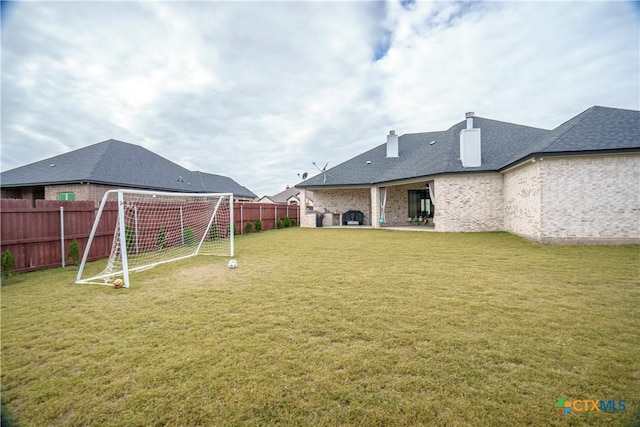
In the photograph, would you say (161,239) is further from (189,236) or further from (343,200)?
(343,200)

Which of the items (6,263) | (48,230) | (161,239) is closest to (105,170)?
(161,239)

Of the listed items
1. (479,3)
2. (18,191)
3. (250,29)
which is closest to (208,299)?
(250,29)

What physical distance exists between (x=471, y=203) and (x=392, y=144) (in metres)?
9.23

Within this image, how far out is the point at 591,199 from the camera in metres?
9.20

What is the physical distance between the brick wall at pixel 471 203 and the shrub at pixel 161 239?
1236cm

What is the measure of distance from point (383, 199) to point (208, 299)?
50.8 feet

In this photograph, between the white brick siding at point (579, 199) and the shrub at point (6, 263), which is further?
the white brick siding at point (579, 199)

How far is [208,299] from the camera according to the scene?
14.0ft

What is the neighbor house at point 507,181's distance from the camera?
29.7 ft

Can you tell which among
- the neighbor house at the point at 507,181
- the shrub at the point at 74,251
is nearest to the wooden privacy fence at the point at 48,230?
the shrub at the point at 74,251

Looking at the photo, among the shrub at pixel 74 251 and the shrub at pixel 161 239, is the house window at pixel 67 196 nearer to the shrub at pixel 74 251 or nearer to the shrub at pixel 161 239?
the shrub at pixel 161 239

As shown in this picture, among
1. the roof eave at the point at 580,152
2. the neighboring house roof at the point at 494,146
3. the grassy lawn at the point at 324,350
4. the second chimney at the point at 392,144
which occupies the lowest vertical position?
the grassy lawn at the point at 324,350

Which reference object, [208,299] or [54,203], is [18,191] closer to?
[54,203]

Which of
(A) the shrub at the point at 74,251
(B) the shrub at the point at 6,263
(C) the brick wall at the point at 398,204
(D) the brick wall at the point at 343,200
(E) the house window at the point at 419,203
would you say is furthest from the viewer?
(D) the brick wall at the point at 343,200
